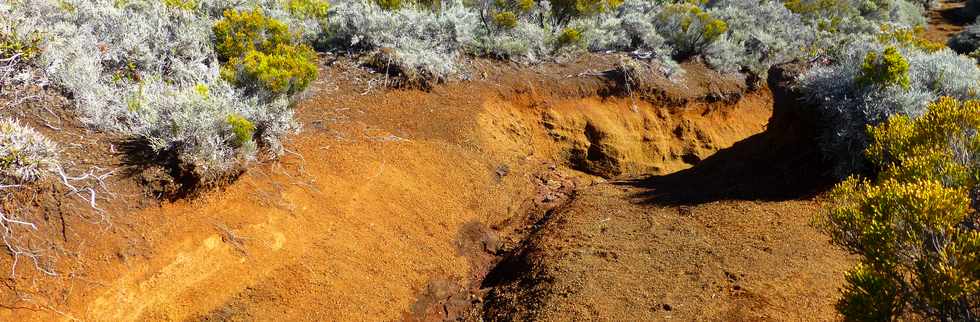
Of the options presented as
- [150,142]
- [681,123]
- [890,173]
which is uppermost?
[890,173]

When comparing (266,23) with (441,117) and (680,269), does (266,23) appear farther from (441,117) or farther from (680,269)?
(680,269)

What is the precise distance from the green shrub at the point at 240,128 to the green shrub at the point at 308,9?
4157mm

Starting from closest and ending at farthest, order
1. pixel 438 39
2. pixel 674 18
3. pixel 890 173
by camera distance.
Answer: pixel 890 173, pixel 438 39, pixel 674 18

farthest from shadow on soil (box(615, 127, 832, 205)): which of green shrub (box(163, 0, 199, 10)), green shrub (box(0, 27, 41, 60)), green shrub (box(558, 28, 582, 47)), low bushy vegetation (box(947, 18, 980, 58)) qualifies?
low bushy vegetation (box(947, 18, 980, 58))

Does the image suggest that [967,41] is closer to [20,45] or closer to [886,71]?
[886,71]

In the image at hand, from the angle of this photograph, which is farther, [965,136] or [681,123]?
[681,123]

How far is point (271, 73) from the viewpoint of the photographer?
5797mm

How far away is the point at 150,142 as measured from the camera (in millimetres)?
4883

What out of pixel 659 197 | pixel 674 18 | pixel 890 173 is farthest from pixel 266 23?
pixel 674 18

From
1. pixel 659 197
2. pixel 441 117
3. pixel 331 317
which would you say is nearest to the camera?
pixel 331 317

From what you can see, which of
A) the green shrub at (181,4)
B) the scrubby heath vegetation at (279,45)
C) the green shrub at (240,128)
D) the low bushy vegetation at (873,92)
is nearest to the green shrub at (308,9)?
the scrubby heath vegetation at (279,45)

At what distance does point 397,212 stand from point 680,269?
9.33 feet

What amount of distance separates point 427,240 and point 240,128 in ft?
6.87

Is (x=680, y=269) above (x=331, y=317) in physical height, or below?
above
